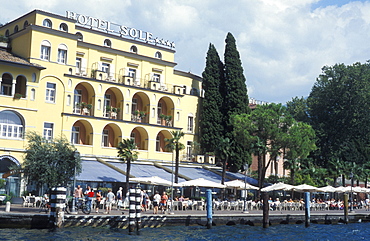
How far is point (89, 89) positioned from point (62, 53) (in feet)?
14.3

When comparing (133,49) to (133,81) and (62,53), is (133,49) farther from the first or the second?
(62,53)

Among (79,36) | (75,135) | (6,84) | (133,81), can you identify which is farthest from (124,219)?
(79,36)

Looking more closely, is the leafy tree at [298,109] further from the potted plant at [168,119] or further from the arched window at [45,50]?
the arched window at [45,50]

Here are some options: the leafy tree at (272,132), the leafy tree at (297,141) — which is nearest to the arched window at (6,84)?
the leafy tree at (272,132)

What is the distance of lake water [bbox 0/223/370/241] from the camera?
2716 centimetres

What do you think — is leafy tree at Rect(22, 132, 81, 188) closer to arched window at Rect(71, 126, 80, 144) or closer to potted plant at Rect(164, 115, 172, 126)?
arched window at Rect(71, 126, 80, 144)

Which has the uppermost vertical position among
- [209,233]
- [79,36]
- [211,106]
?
[79,36]

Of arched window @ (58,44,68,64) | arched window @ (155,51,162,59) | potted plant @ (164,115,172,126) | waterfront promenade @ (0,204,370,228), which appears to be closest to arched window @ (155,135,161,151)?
potted plant @ (164,115,172,126)

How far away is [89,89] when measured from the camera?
50844 millimetres

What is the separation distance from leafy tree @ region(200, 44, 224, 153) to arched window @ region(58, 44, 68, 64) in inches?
629

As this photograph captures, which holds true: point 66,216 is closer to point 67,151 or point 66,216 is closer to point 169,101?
point 67,151

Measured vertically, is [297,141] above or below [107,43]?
below

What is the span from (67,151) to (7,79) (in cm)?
1458

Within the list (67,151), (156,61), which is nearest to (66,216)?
(67,151)
